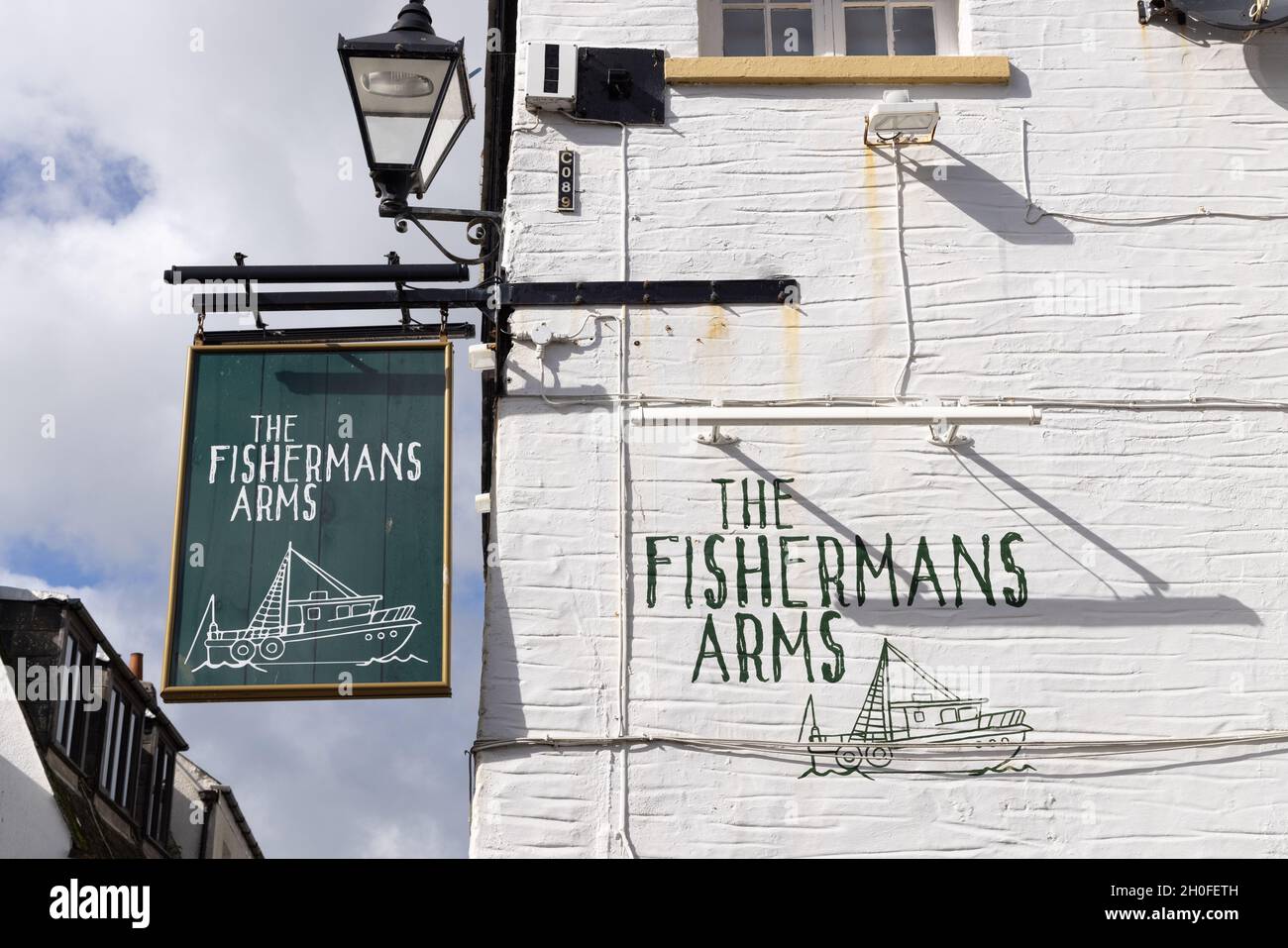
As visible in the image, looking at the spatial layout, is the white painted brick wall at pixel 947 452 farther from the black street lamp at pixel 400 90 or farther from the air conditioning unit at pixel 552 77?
the black street lamp at pixel 400 90

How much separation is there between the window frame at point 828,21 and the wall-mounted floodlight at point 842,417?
2.16 metres

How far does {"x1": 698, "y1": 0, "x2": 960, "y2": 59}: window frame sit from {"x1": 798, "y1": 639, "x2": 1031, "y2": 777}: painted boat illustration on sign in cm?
346

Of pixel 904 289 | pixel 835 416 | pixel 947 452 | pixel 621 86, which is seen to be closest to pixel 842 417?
pixel 835 416

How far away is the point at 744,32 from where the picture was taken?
8.05 m

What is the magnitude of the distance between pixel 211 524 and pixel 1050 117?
4.57 metres

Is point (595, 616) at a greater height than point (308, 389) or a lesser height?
lesser

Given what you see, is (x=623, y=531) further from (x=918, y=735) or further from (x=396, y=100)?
(x=396, y=100)

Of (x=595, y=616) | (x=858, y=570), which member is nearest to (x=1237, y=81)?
(x=858, y=570)

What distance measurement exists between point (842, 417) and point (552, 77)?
2272 millimetres

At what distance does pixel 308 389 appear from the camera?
6.90 meters

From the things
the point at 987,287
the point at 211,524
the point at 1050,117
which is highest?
the point at 1050,117

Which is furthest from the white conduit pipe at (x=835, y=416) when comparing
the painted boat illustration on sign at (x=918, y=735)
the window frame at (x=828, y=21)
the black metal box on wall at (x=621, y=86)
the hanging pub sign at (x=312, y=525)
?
the window frame at (x=828, y=21)
